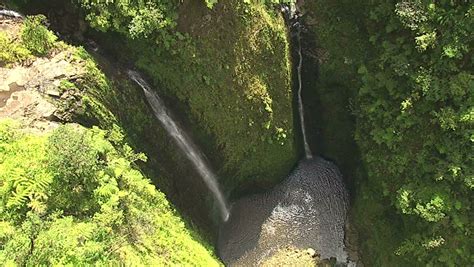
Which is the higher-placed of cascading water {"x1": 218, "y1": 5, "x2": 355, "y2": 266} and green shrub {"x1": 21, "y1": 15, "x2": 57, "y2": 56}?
green shrub {"x1": 21, "y1": 15, "x2": 57, "y2": 56}

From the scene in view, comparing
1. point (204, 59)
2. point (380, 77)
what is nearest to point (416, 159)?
point (380, 77)

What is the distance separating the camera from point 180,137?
10.7m

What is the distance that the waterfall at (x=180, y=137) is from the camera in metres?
9.90

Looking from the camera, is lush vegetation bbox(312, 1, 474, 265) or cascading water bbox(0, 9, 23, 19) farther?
lush vegetation bbox(312, 1, 474, 265)

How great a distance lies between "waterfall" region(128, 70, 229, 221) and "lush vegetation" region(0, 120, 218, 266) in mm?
1919

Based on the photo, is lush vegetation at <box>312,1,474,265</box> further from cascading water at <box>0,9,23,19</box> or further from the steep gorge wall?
cascading water at <box>0,9,23,19</box>

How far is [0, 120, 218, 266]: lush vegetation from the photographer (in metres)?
6.53

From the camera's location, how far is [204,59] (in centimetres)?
986

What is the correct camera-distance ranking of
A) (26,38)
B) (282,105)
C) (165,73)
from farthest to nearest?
(282,105) < (165,73) < (26,38)

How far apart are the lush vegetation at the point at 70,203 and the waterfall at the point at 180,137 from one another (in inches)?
75.6

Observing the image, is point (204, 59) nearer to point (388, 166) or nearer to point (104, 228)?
point (104, 228)

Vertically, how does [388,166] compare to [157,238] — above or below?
above

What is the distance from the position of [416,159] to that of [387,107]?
143 cm

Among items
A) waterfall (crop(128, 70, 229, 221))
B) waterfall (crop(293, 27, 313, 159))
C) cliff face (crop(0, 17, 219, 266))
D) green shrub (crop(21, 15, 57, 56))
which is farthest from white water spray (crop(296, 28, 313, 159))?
green shrub (crop(21, 15, 57, 56))
